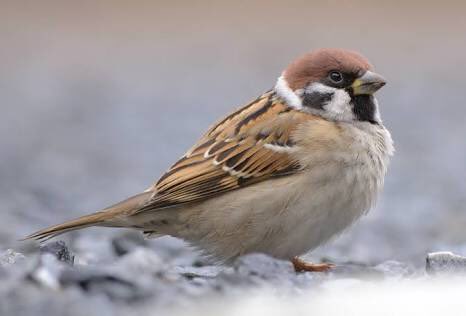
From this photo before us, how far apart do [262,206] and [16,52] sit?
51.1 feet

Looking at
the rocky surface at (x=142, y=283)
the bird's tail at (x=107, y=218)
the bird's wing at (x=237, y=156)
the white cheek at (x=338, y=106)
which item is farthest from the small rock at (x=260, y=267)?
the white cheek at (x=338, y=106)

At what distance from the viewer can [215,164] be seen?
22.7ft

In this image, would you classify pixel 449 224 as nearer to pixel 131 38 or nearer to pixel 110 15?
pixel 131 38

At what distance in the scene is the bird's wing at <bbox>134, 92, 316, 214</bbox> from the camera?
6750 mm

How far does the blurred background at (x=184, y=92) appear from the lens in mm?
10344

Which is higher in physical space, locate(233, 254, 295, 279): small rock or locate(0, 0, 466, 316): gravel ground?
locate(0, 0, 466, 316): gravel ground

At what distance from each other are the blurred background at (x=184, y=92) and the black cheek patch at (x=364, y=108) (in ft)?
2.30

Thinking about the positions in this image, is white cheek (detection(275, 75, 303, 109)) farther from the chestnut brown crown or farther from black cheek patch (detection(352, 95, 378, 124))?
black cheek patch (detection(352, 95, 378, 124))

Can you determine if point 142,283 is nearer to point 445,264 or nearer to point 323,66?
point 445,264

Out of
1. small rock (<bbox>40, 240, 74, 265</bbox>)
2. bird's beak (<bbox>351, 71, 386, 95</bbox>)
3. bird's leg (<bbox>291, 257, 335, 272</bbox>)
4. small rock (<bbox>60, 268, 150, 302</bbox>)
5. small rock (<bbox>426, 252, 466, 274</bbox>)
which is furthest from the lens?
bird's beak (<bbox>351, 71, 386, 95</bbox>)

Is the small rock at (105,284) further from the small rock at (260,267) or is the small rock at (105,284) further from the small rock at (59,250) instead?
the small rock at (59,250)

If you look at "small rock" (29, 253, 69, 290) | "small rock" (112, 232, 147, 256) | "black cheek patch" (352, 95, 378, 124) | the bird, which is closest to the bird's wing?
the bird

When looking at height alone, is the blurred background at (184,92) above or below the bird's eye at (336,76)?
above

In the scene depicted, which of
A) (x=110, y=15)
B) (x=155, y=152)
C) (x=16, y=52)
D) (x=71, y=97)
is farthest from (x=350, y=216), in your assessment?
(x=110, y=15)
